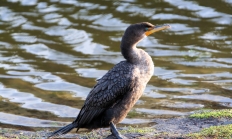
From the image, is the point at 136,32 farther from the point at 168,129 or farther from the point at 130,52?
the point at 168,129

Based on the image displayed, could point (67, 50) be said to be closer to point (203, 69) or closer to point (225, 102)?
point (203, 69)

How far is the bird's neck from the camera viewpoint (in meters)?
6.79

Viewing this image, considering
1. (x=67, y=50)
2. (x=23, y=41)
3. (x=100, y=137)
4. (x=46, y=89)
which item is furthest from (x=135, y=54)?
(x=23, y=41)

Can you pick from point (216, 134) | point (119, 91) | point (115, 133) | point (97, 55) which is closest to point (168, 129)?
point (216, 134)

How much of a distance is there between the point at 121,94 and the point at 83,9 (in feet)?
29.2

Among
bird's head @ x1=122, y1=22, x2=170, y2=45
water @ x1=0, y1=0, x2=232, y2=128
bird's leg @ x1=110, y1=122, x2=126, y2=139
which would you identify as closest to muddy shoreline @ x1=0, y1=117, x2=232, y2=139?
bird's leg @ x1=110, y1=122, x2=126, y2=139

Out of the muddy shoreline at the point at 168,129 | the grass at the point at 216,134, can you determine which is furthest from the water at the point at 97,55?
the grass at the point at 216,134

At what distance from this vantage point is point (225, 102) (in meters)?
9.77

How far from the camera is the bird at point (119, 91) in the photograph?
660 centimetres

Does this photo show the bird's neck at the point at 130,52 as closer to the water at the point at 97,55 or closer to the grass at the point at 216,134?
the grass at the point at 216,134

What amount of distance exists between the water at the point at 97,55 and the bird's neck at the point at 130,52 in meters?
2.41

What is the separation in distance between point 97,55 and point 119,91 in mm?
6236

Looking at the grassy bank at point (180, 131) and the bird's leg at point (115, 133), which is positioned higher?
the bird's leg at point (115, 133)

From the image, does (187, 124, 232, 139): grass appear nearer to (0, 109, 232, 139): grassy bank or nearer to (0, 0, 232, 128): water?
(0, 109, 232, 139): grassy bank
